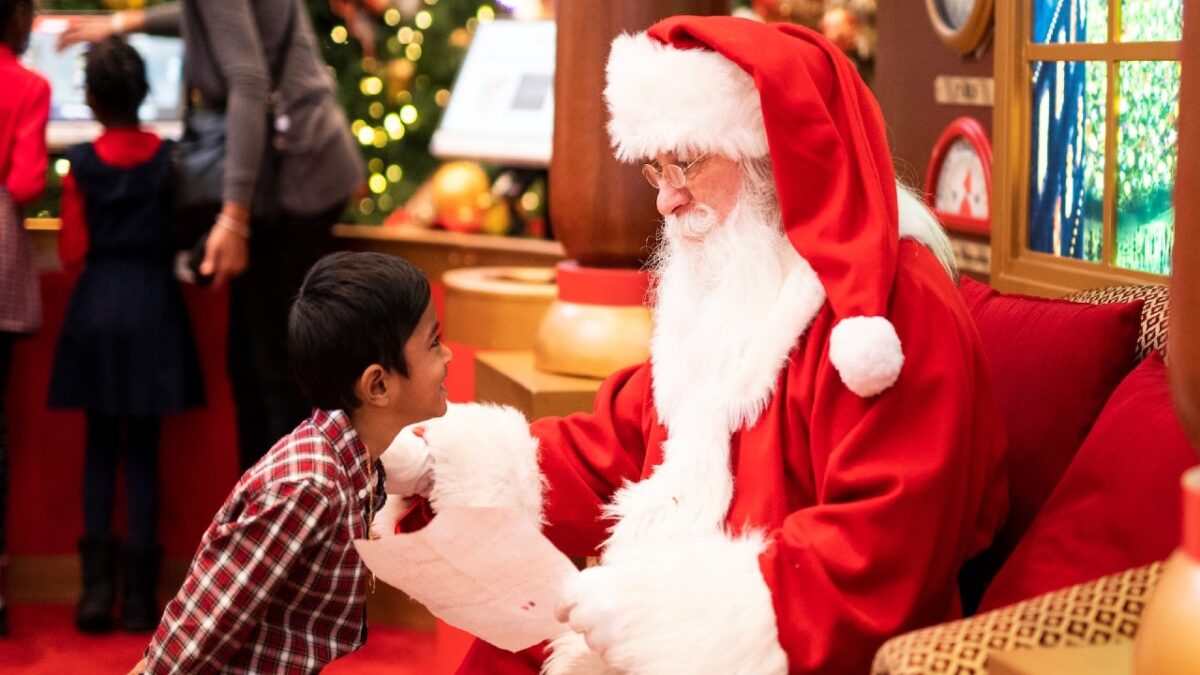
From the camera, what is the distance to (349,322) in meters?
1.79

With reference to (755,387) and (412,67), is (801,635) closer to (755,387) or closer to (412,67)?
(755,387)

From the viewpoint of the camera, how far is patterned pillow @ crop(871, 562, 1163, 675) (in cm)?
129

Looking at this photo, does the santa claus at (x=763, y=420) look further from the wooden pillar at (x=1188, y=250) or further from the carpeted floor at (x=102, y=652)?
the carpeted floor at (x=102, y=652)

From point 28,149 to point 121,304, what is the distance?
41cm

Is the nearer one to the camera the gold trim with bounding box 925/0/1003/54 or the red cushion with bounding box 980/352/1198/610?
the red cushion with bounding box 980/352/1198/610

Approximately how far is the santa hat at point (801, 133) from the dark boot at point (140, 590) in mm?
2215

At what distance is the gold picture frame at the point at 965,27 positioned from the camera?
277 cm

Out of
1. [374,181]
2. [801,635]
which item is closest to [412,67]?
[374,181]

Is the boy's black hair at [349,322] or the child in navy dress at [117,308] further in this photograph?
the child in navy dress at [117,308]

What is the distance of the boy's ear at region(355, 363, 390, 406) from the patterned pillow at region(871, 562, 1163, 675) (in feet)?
2.34

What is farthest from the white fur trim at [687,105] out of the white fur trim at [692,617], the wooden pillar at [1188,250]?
the wooden pillar at [1188,250]

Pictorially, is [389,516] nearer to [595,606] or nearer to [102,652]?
[595,606]

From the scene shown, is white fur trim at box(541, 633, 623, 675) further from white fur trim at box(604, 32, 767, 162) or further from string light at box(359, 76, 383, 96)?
string light at box(359, 76, 383, 96)

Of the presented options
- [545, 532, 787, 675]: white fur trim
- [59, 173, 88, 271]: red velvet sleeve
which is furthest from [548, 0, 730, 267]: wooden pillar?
[59, 173, 88, 271]: red velvet sleeve
